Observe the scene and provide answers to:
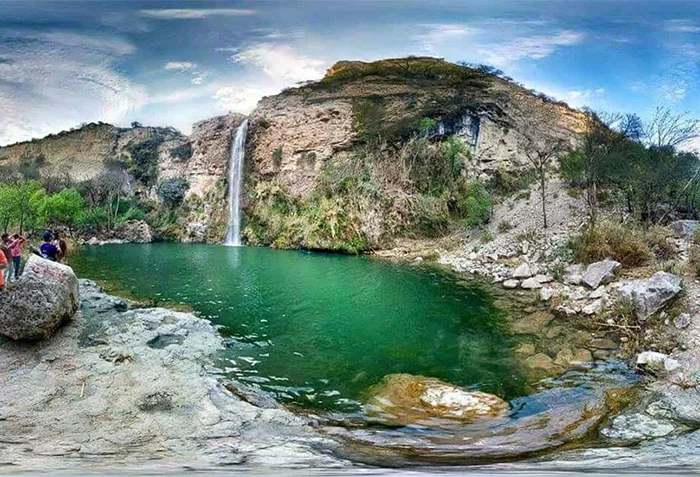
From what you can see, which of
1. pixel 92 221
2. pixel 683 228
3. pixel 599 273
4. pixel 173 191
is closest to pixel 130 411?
pixel 599 273

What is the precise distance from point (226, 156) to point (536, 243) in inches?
919

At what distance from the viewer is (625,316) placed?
33.1ft

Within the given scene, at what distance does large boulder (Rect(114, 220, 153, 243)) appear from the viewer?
108 ft

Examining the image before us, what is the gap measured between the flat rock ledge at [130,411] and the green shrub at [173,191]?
92.6 ft

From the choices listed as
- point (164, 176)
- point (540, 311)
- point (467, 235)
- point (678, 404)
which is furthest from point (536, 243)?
point (164, 176)

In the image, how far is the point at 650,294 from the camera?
396 inches

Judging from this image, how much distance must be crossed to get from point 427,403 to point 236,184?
29110 millimetres

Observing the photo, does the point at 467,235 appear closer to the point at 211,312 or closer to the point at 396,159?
the point at 396,159

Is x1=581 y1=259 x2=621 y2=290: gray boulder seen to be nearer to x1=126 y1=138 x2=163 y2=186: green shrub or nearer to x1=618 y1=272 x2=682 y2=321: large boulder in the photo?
x1=618 y1=272 x2=682 y2=321: large boulder

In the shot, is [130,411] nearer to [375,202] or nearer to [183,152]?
[375,202]

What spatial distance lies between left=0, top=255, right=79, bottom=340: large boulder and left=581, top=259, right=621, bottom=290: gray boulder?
40.7ft

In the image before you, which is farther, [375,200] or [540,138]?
[540,138]

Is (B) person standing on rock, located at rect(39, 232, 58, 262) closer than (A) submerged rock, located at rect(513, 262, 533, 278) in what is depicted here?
Yes

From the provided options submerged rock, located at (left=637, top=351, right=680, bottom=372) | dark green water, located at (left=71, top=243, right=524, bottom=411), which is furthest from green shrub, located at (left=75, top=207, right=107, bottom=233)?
submerged rock, located at (left=637, top=351, right=680, bottom=372)
